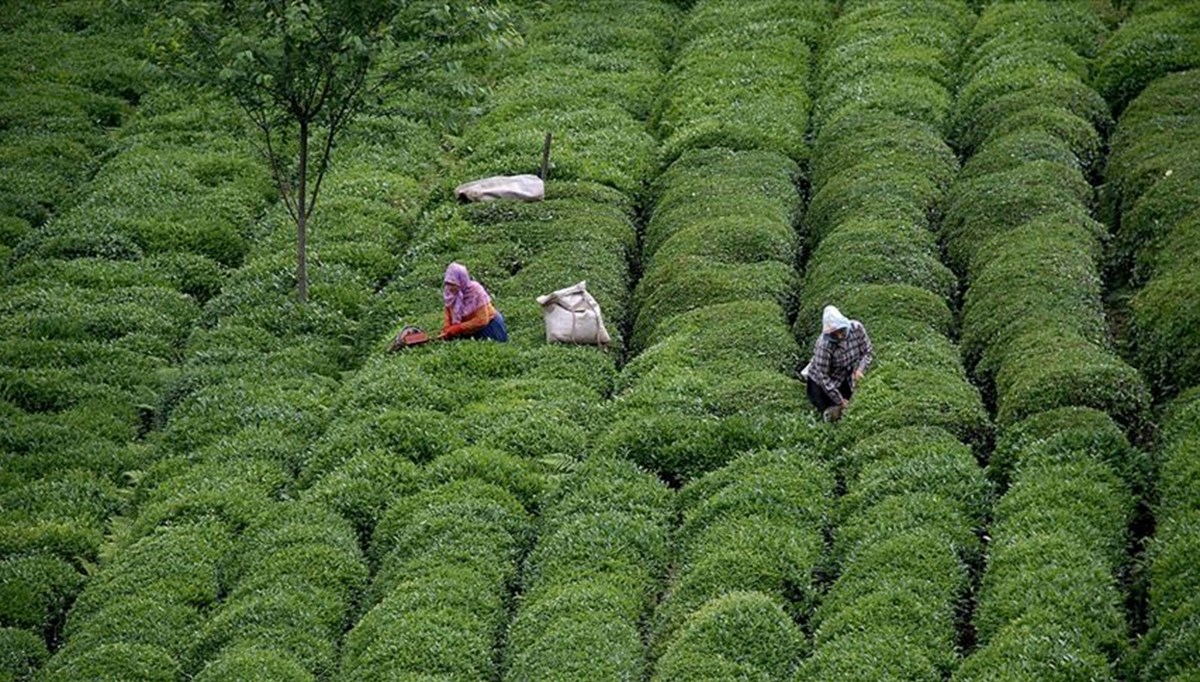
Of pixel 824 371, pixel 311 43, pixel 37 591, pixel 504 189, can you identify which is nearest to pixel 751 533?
pixel 824 371

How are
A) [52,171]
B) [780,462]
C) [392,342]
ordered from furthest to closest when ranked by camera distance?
[52,171]
[392,342]
[780,462]

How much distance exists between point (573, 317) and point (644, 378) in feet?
8.05

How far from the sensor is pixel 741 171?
137 feet

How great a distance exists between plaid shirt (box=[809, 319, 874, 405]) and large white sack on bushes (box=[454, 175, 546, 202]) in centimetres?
1231

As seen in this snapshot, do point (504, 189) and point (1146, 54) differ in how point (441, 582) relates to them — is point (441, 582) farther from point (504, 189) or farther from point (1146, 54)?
point (1146, 54)

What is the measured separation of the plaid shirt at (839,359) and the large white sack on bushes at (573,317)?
5.23 m

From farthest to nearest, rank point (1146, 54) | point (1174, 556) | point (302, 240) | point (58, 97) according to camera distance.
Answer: point (58, 97) < point (1146, 54) < point (302, 240) < point (1174, 556)

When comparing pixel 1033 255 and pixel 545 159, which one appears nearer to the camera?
pixel 1033 255

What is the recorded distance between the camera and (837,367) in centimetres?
3106

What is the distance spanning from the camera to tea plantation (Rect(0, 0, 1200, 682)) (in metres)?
24.9

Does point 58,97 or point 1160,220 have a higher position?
point 1160,220

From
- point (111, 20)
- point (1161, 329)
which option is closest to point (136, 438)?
point (1161, 329)

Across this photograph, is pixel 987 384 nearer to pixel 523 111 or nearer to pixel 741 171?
pixel 741 171

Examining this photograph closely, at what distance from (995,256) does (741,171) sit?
8.80m
